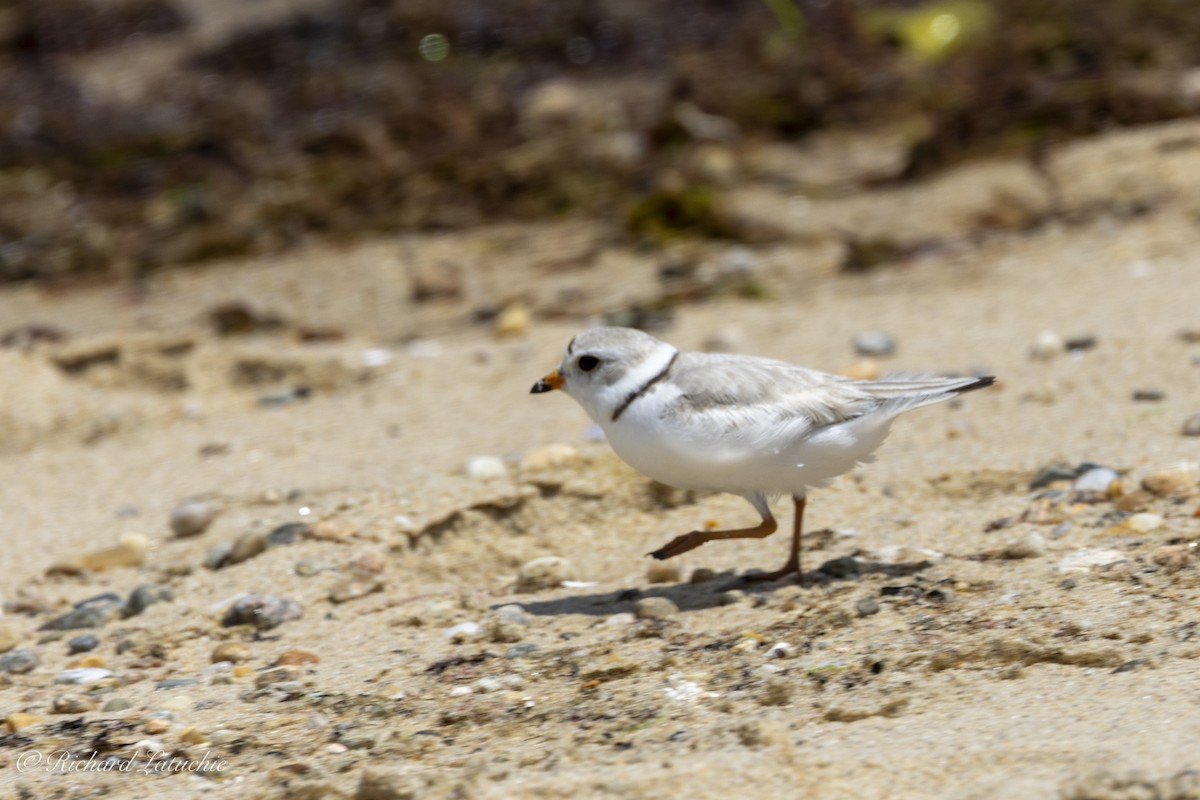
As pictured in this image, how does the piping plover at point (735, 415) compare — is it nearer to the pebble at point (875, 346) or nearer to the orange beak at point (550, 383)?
the orange beak at point (550, 383)

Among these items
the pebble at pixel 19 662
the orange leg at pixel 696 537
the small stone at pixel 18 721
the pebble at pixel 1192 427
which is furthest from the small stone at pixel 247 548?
the pebble at pixel 1192 427

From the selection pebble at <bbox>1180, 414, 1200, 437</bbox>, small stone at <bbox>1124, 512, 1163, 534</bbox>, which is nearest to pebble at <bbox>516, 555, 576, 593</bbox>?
small stone at <bbox>1124, 512, 1163, 534</bbox>

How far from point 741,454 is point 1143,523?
1.17m

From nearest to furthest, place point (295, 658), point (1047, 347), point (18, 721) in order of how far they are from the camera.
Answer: point (18, 721), point (295, 658), point (1047, 347)

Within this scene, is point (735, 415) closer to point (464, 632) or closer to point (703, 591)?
point (703, 591)

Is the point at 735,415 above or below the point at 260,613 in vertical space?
above

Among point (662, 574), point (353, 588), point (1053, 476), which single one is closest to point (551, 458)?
point (662, 574)

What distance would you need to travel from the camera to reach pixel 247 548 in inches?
179

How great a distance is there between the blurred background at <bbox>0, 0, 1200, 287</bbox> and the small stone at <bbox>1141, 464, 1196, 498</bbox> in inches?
127

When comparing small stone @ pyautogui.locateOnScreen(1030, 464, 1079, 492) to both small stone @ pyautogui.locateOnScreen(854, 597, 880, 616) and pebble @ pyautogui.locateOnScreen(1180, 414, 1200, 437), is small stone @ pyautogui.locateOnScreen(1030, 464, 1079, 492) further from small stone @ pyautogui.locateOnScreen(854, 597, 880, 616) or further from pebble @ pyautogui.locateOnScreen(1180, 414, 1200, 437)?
small stone @ pyautogui.locateOnScreen(854, 597, 880, 616)

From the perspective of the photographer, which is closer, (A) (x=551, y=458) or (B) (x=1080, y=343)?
(A) (x=551, y=458)

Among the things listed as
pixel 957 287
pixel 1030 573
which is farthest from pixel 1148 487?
pixel 957 287

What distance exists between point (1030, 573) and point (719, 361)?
1065mm

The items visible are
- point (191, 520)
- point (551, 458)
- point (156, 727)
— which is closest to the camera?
point (156, 727)
